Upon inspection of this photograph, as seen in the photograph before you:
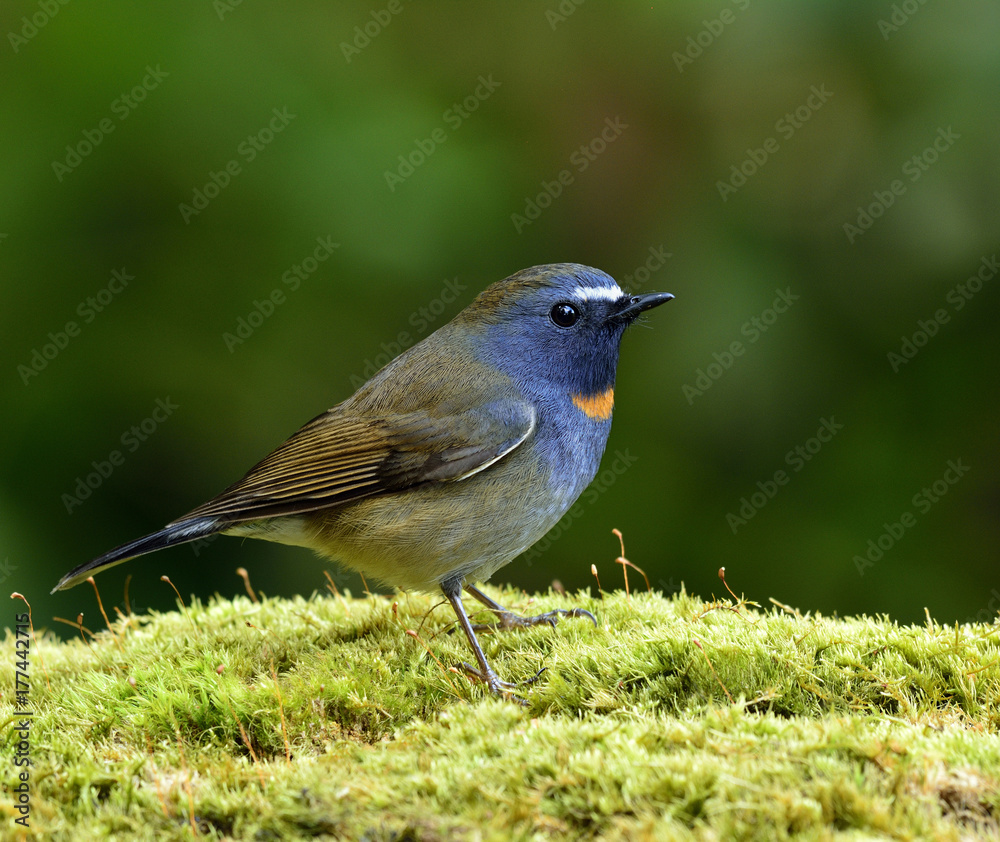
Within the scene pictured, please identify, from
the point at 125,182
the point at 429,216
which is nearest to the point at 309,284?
the point at 429,216

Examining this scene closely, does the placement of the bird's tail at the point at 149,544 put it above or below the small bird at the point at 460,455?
below

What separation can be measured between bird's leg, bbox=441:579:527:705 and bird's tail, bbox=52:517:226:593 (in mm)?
1036

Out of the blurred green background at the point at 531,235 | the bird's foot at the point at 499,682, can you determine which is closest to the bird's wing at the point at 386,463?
the bird's foot at the point at 499,682

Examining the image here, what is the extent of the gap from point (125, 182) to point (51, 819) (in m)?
3.60

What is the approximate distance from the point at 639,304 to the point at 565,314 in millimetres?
345

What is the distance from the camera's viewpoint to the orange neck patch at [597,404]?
4309mm

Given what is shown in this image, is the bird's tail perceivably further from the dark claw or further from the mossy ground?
the dark claw

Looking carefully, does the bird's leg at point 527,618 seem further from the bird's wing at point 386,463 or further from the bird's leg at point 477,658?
the bird's wing at point 386,463

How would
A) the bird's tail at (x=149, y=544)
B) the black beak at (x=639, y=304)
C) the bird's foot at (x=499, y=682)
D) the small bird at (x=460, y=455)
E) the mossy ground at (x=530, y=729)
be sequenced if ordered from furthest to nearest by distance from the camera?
the black beak at (x=639, y=304) → the small bird at (x=460, y=455) → the bird's tail at (x=149, y=544) → the bird's foot at (x=499, y=682) → the mossy ground at (x=530, y=729)

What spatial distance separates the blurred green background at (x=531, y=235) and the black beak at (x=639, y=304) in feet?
2.05

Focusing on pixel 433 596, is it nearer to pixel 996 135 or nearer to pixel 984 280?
pixel 984 280

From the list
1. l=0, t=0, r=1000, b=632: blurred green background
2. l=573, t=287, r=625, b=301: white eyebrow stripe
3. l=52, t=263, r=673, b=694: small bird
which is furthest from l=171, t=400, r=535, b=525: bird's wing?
l=0, t=0, r=1000, b=632: blurred green background

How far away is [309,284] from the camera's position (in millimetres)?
5055

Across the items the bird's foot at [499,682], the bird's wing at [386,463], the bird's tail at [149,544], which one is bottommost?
the bird's foot at [499,682]
